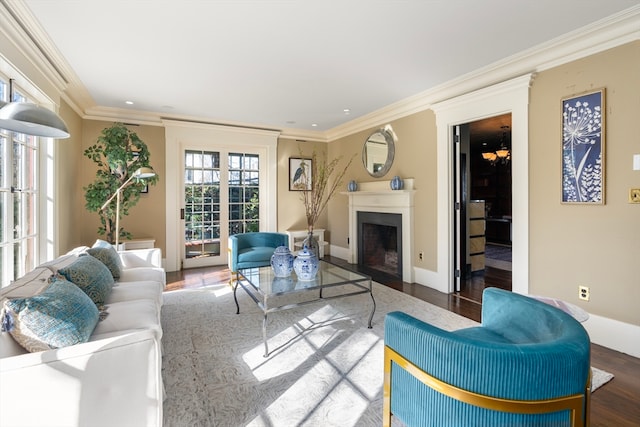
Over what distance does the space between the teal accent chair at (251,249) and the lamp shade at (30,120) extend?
89.9 inches

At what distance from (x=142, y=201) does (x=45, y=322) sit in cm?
397

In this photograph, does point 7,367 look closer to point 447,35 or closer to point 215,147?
point 447,35

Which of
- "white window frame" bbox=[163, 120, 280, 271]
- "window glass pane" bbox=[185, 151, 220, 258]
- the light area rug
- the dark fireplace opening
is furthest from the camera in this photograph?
"window glass pane" bbox=[185, 151, 220, 258]

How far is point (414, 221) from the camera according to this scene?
Answer: 423 cm

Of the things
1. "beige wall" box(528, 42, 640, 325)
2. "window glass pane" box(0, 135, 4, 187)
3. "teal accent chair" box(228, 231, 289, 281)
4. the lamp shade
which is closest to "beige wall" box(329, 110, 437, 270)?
"beige wall" box(528, 42, 640, 325)

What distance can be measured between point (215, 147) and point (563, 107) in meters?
4.89

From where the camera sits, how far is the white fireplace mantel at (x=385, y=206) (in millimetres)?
4230

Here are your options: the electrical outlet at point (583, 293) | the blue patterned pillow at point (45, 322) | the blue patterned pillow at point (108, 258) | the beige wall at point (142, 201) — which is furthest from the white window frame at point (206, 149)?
the electrical outlet at point (583, 293)

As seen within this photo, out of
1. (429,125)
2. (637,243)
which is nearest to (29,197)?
(429,125)

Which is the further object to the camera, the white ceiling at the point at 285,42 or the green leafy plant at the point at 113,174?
the green leafy plant at the point at 113,174

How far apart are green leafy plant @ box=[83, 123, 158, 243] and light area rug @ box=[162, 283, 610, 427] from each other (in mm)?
1624

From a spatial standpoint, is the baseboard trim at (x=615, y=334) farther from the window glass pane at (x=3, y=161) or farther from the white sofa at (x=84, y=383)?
the window glass pane at (x=3, y=161)

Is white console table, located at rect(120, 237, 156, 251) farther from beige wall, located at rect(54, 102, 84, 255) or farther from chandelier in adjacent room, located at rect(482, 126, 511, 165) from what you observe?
chandelier in adjacent room, located at rect(482, 126, 511, 165)

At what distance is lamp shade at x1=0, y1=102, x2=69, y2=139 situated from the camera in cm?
124
